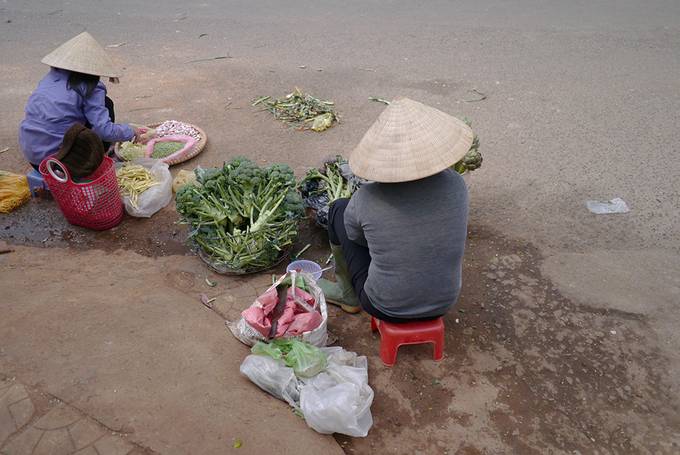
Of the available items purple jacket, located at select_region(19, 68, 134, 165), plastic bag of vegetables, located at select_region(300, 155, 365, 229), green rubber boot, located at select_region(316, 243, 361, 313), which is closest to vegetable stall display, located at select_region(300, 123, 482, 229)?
plastic bag of vegetables, located at select_region(300, 155, 365, 229)

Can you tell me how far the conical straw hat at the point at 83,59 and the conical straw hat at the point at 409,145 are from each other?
8.50 ft

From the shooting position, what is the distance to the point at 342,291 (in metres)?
3.54

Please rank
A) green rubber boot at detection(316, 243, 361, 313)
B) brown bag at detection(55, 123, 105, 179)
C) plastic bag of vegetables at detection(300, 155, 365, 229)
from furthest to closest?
plastic bag of vegetables at detection(300, 155, 365, 229)
brown bag at detection(55, 123, 105, 179)
green rubber boot at detection(316, 243, 361, 313)

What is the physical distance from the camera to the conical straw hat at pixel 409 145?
2592 millimetres

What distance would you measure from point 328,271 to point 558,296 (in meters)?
1.55

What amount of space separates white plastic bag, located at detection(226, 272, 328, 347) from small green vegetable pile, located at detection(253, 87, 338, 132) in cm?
277

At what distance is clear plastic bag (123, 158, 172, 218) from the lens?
14.6ft

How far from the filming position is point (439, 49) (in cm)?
755

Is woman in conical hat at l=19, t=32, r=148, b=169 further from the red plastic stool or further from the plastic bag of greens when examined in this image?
the red plastic stool

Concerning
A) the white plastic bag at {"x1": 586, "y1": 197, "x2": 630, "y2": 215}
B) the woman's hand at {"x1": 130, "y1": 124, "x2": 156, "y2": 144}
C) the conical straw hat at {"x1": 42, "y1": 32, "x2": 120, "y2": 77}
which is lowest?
the white plastic bag at {"x1": 586, "y1": 197, "x2": 630, "y2": 215}

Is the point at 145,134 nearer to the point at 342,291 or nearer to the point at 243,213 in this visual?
the point at 243,213

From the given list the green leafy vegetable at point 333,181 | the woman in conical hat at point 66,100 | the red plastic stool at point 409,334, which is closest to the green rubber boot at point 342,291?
A: the red plastic stool at point 409,334

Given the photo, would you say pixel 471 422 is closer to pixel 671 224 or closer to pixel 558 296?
pixel 558 296

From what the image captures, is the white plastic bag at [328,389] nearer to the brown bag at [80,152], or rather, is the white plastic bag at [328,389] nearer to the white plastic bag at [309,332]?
the white plastic bag at [309,332]
